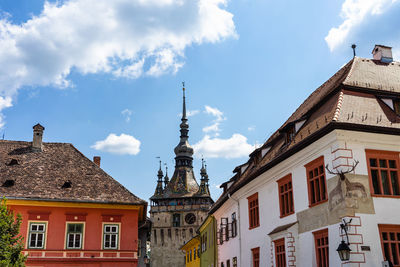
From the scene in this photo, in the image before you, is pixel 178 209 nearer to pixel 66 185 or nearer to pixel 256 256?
pixel 66 185

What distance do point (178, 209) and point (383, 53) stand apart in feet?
245

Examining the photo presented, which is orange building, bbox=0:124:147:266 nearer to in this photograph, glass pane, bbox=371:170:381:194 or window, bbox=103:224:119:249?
window, bbox=103:224:119:249

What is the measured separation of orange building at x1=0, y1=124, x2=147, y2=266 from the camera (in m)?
25.4

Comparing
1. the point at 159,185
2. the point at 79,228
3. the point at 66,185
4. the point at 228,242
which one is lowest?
the point at 228,242

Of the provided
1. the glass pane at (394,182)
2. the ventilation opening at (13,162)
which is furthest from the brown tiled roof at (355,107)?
the ventilation opening at (13,162)

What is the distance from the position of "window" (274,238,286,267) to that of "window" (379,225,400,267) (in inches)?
193

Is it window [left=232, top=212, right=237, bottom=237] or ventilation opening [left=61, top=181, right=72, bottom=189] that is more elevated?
ventilation opening [left=61, top=181, right=72, bottom=189]

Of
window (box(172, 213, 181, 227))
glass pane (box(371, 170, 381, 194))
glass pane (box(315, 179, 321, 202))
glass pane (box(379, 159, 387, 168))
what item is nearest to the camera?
glass pane (box(371, 170, 381, 194))

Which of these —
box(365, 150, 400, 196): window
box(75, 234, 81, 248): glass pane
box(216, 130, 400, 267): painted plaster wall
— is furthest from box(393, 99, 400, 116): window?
box(75, 234, 81, 248): glass pane

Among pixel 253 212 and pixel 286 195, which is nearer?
pixel 286 195

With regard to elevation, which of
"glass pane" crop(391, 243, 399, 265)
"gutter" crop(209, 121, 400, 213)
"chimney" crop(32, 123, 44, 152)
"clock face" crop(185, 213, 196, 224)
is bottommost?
"glass pane" crop(391, 243, 399, 265)

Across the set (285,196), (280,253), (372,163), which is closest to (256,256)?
(280,253)

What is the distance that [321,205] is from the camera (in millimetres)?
16312

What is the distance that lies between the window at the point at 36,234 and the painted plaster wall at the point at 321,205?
12521mm
